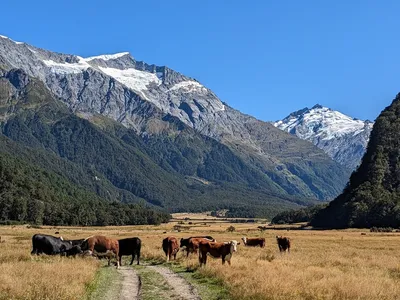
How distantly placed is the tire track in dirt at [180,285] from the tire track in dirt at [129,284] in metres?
1.72

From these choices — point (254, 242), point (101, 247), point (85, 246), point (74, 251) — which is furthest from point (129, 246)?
point (254, 242)

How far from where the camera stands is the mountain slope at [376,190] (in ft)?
498

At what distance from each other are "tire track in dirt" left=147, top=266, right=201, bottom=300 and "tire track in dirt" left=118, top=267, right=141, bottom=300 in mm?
1715

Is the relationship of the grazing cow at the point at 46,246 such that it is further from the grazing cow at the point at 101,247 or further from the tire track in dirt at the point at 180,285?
the tire track in dirt at the point at 180,285

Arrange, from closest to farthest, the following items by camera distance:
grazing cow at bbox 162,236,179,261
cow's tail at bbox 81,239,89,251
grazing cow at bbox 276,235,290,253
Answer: cow's tail at bbox 81,239,89,251 → grazing cow at bbox 162,236,179,261 → grazing cow at bbox 276,235,290,253

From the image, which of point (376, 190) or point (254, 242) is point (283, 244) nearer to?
point (254, 242)

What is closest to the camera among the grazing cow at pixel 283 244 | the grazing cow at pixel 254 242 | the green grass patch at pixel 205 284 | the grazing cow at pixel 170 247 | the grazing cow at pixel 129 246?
the green grass patch at pixel 205 284

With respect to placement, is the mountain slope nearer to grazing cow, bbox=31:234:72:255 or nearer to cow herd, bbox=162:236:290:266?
cow herd, bbox=162:236:290:266

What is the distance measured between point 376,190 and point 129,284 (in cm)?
15417

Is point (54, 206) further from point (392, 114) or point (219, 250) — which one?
point (219, 250)

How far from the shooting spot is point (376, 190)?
168250 millimetres

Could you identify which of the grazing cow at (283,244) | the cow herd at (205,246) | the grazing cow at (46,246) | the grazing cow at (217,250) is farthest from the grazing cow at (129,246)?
the grazing cow at (283,244)

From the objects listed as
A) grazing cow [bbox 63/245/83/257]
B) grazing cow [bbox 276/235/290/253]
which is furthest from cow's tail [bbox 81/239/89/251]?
grazing cow [bbox 276/235/290/253]

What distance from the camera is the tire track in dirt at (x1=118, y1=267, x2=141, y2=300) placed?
23.6m
